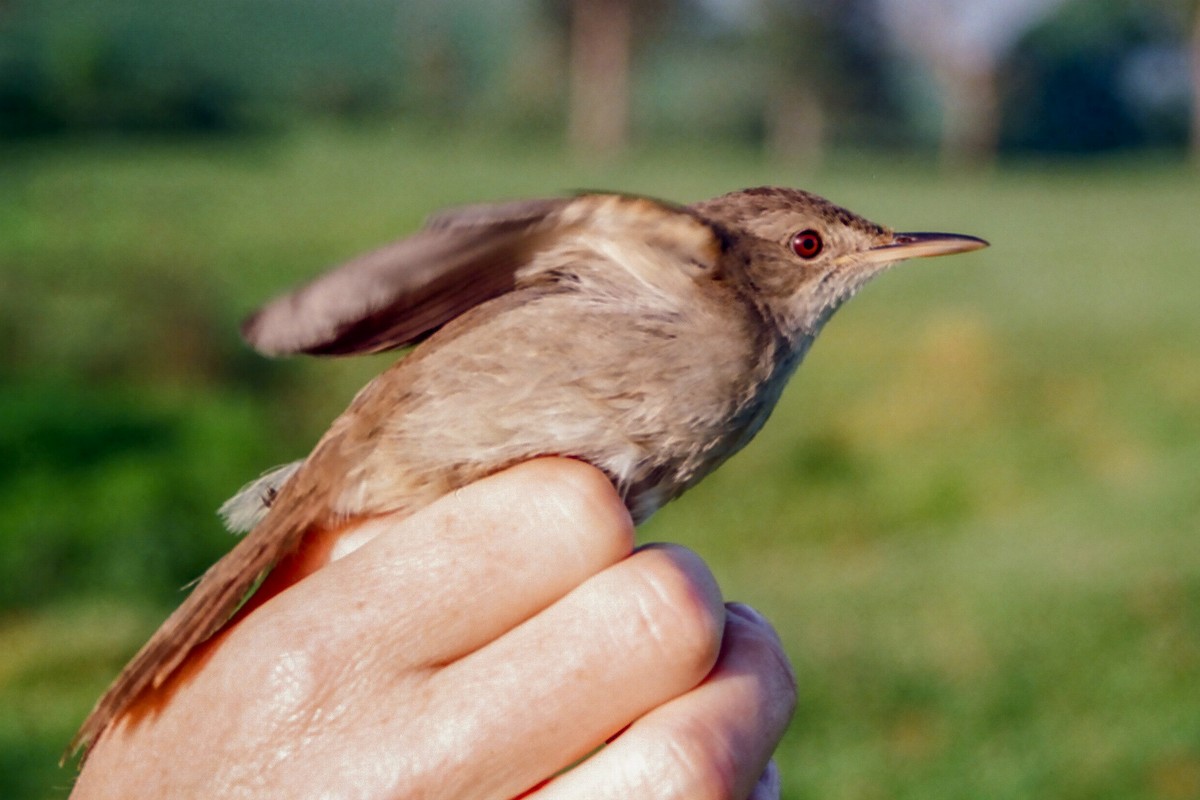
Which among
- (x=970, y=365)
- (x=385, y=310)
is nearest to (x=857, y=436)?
(x=970, y=365)

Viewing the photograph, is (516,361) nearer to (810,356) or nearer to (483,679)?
(483,679)

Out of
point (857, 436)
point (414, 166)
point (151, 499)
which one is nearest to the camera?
point (151, 499)

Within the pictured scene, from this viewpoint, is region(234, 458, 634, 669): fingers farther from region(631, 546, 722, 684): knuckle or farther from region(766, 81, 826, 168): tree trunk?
region(766, 81, 826, 168): tree trunk

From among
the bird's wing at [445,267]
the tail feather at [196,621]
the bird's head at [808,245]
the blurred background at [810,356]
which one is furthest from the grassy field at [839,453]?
the bird's wing at [445,267]

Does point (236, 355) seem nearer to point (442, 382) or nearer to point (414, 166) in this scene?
point (414, 166)

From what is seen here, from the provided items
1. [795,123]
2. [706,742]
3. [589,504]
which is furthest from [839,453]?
[706,742]

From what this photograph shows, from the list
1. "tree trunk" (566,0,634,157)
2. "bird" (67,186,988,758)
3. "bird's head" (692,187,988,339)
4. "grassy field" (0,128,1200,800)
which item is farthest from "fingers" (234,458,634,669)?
"tree trunk" (566,0,634,157)

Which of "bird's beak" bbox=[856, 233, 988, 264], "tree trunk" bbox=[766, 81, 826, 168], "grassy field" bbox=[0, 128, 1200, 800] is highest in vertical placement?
"bird's beak" bbox=[856, 233, 988, 264]
